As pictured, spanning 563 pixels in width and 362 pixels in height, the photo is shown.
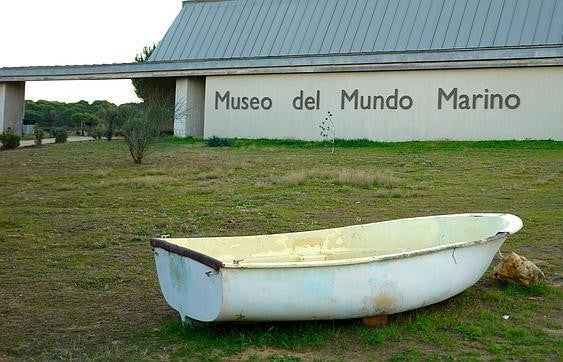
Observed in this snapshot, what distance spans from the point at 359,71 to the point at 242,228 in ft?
56.7

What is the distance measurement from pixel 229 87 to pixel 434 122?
8.48m

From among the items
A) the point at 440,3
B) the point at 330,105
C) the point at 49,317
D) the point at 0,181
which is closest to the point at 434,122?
the point at 330,105

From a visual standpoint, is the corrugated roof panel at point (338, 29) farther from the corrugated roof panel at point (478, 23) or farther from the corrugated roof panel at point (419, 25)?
the corrugated roof panel at point (478, 23)

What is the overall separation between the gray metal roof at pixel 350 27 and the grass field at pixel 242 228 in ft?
19.1

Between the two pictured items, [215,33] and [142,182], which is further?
[215,33]

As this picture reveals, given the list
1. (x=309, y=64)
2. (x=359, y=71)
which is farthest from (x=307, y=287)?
(x=309, y=64)

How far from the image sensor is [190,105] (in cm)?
3156

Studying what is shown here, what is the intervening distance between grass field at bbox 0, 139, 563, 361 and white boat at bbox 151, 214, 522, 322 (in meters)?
0.23

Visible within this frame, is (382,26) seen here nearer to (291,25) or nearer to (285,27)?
(291,25)

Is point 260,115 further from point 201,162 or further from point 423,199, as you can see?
point 423,199

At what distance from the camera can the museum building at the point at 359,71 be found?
25.4 metres

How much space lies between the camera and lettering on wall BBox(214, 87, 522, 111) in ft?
83.9

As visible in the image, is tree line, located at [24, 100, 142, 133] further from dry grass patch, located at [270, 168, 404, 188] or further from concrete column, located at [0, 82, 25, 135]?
dry grass patch, located at [270, 168, 404, 188]

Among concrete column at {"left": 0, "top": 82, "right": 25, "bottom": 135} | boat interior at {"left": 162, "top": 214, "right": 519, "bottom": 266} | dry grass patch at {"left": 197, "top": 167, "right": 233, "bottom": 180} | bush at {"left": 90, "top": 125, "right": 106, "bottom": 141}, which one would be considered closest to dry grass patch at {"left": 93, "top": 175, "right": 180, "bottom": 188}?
dry grass patch at {"left": 197, "top": 167, "right": 233, "bottom": 180}
